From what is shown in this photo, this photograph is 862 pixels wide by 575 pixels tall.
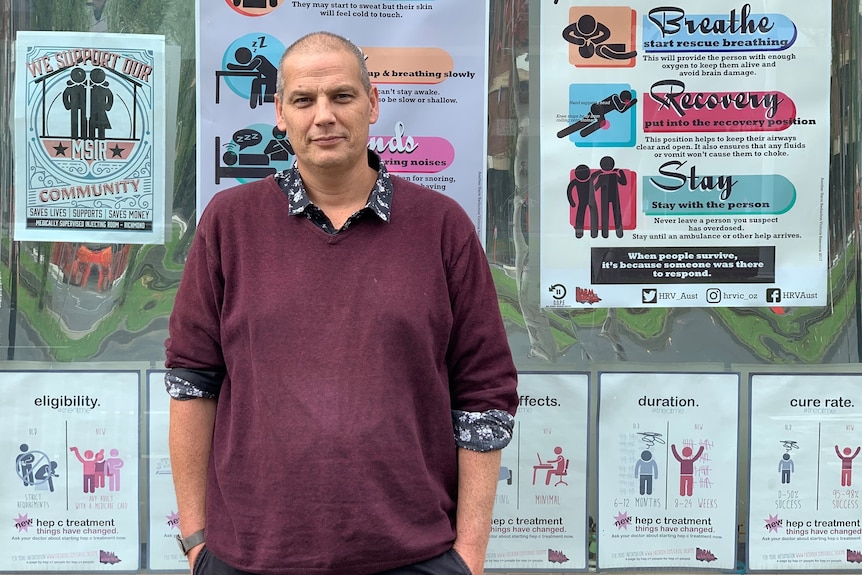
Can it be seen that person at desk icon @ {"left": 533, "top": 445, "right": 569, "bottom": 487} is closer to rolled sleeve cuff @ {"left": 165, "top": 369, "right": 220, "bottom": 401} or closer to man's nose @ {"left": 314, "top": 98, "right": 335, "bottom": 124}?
rolled sleeve cuff @ {"left": 165, "top": 369, "right": 220, "bottom": 401}

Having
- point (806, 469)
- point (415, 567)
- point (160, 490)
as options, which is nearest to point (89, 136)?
point (160, 490)

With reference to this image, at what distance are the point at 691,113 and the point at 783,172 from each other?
38cm

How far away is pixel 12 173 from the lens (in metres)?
3.09

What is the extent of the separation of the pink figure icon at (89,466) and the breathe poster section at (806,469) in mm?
2289

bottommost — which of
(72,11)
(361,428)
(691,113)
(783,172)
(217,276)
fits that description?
(361,428)

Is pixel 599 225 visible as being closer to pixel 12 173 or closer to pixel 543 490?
pixel 543 490

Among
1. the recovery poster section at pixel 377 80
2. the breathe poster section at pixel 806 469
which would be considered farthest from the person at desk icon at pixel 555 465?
the recovery poster section at pixel 377 80

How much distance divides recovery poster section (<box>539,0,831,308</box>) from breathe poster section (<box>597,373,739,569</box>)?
1.05 feet

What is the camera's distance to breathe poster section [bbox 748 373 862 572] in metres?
3.25

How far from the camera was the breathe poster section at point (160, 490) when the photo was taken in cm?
316

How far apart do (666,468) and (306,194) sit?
5.71 ft

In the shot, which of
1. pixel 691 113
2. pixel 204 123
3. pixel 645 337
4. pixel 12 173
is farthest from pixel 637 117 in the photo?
pixel 12 173

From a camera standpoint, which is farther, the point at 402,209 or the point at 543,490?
the point at 543,490

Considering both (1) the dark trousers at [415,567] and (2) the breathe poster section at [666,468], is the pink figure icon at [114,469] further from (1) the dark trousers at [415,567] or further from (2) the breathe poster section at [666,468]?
(2) the breathe poster section at [666,468]
